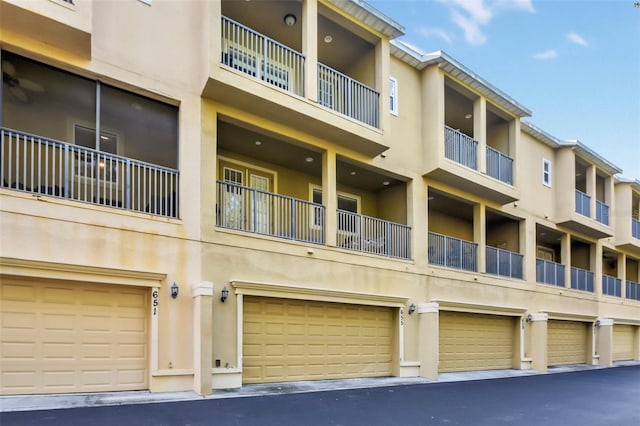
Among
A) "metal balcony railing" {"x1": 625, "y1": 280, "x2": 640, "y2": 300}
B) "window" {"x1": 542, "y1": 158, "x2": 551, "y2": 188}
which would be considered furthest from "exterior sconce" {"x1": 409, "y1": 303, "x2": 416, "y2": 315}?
"metal balcony railing" {"x1": 625, "y1": 280, "x2": 640, "y2": 300}

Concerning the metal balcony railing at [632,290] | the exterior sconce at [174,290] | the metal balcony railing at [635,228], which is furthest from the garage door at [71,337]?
the metal balcony railing at [632,290]

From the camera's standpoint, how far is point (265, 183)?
13117 millimetres

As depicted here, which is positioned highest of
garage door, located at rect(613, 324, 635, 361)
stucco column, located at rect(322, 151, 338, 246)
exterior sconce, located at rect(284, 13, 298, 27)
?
exterior sconce, located at rect(284, 13, 298, 27)

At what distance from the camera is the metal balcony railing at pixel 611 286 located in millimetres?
22281

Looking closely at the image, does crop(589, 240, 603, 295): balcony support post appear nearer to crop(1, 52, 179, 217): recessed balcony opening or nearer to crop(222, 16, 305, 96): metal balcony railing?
crop(222, 16, 305, 96): metal balcony railing

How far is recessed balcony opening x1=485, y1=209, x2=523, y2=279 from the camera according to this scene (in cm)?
1652

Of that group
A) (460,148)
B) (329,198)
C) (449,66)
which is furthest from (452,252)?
(449,66)

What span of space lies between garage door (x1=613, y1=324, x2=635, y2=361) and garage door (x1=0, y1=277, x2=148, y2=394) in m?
23.6

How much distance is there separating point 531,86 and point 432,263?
1112 cm

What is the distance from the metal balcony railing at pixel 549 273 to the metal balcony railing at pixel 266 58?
13175 mm

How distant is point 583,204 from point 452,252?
904 centimetres

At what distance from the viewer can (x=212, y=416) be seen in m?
7.24

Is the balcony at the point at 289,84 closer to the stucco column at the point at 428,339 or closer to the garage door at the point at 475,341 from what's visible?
the stucco column at the point at 428,339

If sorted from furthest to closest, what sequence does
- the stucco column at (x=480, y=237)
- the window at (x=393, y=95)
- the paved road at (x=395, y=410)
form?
the stucco column at (x=480, y=237) → the window at (x=393, y=95) → the paved road at (x=395, y=410)
